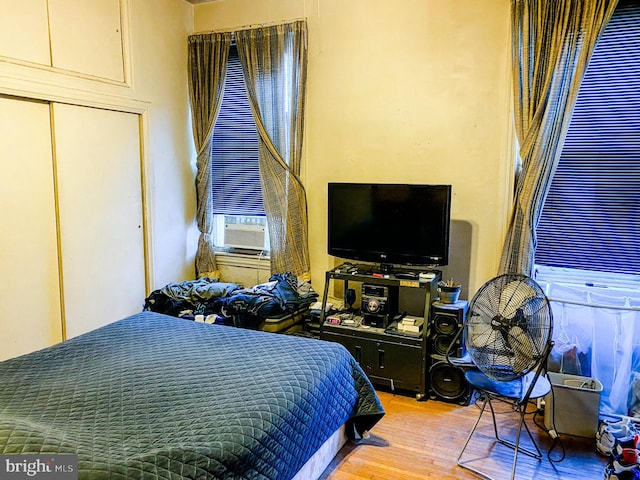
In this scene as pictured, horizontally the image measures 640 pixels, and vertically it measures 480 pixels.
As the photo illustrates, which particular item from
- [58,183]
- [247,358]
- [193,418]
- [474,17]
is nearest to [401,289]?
[247,358]

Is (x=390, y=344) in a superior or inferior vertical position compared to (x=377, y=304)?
inferior

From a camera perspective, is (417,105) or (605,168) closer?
(605,168)

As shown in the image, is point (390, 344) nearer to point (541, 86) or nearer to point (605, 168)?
point (605, 168)

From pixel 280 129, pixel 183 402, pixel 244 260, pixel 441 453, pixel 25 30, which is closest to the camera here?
pixel 183 402

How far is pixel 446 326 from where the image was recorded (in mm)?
3232

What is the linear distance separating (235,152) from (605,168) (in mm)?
2990

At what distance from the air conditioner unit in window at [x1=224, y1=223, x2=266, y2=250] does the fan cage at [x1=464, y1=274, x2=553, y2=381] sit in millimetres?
2351

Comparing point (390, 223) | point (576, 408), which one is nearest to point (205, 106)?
point (390, 223)

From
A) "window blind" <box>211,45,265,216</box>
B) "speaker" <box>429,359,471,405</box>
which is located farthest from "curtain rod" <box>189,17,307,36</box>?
"speaker" <box>429,359,471,405</box>

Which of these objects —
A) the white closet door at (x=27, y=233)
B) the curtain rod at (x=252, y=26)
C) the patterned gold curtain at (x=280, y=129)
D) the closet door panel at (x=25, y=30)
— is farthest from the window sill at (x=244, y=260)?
the closet door panel at (x=25, y=30)

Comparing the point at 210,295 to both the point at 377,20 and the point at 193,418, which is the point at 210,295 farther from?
the point at 377,20

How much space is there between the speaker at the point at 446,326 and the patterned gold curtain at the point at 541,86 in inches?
19.6

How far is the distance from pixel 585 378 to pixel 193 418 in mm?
2323

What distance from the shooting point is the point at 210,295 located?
3908mm
